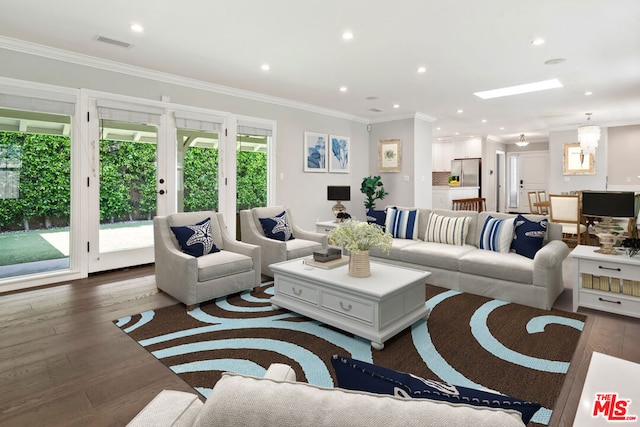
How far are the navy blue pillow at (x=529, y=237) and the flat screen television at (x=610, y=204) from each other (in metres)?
0.41

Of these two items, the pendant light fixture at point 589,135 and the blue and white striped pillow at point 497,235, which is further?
the pendant light fixture at point 589,135

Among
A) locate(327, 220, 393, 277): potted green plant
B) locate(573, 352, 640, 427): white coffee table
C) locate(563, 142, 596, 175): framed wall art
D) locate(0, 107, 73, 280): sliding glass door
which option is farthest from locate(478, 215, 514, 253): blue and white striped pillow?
locate(563, 142, 596, 175): framed wall art

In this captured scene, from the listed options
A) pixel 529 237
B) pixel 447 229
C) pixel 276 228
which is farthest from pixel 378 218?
pixel 529 237

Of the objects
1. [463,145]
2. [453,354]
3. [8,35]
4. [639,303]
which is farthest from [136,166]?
[463,145]

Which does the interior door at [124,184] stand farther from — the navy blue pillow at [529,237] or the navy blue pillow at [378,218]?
the navy blue pillow at [529,237]

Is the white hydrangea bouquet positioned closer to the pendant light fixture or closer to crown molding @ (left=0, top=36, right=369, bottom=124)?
crown molding @ (left=0, top=36, right=369, bottom=124)

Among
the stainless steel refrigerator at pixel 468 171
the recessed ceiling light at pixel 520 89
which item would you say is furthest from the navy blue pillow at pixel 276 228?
the stainless steel refrigerator at pixel 468 171

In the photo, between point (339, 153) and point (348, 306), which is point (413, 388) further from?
point (339, 153)

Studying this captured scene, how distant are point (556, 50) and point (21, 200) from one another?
20.8ft

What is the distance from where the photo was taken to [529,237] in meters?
3.81

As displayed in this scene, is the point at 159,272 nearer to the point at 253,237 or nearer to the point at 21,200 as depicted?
the point at 253,237

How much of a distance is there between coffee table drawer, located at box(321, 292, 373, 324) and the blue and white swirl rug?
0.60 ft

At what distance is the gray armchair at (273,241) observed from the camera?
4.33 m

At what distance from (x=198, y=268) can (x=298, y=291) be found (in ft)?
3.29
